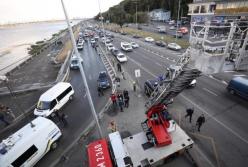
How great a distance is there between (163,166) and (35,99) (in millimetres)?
18223

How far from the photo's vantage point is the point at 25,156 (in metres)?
9.95

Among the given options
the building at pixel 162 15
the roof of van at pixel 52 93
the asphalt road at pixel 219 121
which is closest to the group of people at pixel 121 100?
the asphalt road at pixel 219 121

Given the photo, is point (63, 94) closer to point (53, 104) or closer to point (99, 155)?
point (53, 104)

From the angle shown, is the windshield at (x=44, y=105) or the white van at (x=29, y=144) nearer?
the white van at (x=29, y=144)

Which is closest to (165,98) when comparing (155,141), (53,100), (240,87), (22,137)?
(155,141)

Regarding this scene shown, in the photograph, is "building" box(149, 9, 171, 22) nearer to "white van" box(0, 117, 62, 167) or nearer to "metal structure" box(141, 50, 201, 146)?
"metal structure" box(141, 50, 201, 146)

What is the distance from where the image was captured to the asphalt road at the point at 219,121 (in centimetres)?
1022

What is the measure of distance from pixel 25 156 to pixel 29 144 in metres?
0.81

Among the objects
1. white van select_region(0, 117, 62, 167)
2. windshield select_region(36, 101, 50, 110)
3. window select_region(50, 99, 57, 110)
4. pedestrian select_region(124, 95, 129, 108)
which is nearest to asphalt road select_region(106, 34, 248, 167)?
pedestrian select_region(124, 95, 129, 108)

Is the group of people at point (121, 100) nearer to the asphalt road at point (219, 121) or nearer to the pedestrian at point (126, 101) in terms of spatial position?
the pedestrian at point (126, 101)

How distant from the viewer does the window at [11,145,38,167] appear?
9569mm

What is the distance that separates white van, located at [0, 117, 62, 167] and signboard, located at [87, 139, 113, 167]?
4684mm

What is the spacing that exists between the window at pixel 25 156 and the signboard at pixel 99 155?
15.6 ft

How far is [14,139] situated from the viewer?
10.2 metres
